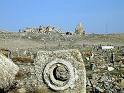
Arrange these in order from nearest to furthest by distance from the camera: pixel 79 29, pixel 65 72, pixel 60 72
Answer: pixel 65 72
pixel 60 72
pixel 79 29

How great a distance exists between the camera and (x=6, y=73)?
14633 millimetres

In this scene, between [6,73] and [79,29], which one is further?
[79,29]

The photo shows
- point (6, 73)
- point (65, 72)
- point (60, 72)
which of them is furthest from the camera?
point (6, 73)

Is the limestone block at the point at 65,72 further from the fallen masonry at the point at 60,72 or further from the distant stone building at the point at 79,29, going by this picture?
the distant stone building at the point at 79,29

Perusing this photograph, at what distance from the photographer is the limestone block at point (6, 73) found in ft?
47.7

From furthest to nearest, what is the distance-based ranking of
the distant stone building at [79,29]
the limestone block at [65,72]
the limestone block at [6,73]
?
1. the distant stone building at [79,29]
2. the limestone block at [6,73]
3. the limestone block at [65,72]

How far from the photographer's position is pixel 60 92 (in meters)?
14.1

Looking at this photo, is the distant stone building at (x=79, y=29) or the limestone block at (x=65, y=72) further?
the distant stone building at (x=79, y=29)

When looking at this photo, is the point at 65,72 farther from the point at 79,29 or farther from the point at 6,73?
the point at 79,29

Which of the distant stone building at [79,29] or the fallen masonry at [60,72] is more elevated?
the distant stone building at [79,29]

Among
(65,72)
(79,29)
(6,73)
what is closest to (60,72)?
(65,72)

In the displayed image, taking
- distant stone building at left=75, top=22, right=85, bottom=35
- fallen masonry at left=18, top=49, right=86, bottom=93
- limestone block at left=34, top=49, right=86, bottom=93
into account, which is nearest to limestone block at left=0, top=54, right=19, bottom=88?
fallen masonry at left=18, top=49, right=86, bottom=93

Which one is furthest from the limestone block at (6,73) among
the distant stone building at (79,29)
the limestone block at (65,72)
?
the distant stone building at (79,29)

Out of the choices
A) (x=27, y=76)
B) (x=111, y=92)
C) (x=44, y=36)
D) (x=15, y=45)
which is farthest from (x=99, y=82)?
(x=44, y=36)
